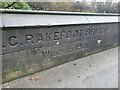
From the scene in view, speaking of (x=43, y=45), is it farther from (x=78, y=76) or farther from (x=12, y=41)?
(x=78, y=76)

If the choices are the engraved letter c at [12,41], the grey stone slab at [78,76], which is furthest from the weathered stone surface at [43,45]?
the grey stone slab at [78,76]

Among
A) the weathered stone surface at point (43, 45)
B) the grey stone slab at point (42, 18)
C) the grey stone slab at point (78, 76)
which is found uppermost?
the grey stone slab at point (42, 18)

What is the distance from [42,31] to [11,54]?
845 millimetres

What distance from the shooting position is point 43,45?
430 centimetres

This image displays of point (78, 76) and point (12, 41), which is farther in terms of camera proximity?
point (78, 76)

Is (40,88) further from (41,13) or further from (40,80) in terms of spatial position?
(41,13)

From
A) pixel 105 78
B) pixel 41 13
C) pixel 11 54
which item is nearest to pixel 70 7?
pixel 41 13

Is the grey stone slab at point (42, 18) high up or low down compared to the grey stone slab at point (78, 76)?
up

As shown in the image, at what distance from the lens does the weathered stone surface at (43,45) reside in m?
3.71

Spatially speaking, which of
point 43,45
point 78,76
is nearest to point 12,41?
point 43,45

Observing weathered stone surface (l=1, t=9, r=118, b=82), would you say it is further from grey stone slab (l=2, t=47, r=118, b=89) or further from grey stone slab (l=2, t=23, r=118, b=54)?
grey stone slab (l=2, t=47, r=118, b=89)

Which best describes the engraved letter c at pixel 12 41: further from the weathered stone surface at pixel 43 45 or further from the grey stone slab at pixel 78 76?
the grey stone slab at pixel 78 76

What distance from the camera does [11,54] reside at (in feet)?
12.2

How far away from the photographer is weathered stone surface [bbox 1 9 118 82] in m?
3.71
